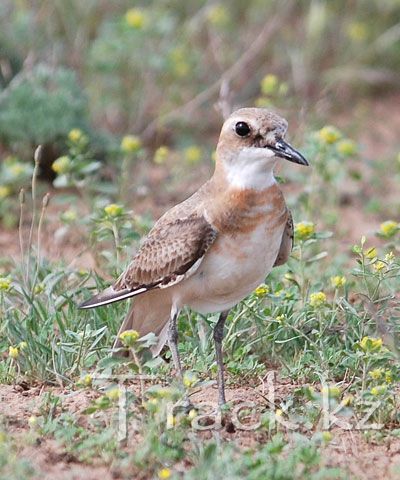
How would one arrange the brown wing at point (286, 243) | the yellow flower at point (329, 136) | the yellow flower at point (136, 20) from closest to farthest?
the brown wing at point (286, 243), the yellow flower at point (329, 136), the yellow flower at point (136, 20)

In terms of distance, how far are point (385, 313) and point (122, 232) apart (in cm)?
140

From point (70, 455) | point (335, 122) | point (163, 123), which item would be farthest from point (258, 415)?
point (335, 122)

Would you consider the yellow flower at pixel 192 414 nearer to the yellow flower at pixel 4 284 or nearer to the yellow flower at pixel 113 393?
the yellow flower at pixel 113 393

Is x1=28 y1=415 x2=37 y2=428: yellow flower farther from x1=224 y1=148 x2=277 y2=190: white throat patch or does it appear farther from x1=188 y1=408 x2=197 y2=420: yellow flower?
x1=224 y1=148 x2=277 y2=190: white throat patch

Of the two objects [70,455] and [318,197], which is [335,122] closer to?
[318,197]

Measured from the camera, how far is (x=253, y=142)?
15.9ft

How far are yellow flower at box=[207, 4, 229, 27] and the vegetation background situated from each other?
19mm

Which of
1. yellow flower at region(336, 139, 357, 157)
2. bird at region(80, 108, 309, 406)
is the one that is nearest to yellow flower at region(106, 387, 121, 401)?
bird at region(80, 108, 309, 406)

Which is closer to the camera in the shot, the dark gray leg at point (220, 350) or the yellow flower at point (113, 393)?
the yellow flower at point (113, 393)

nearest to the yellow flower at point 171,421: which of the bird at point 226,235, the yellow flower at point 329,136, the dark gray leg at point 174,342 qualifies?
the dark gray leg at point 174,342

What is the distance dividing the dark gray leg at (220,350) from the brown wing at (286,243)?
0.34 m

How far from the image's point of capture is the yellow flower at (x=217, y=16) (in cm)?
881

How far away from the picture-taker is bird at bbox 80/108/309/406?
15.6 ft

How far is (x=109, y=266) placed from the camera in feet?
19.5
